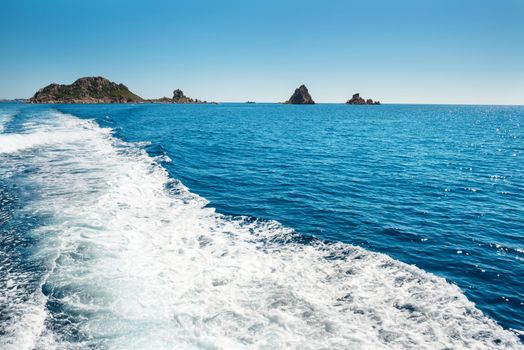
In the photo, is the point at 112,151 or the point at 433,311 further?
the point at 112,151

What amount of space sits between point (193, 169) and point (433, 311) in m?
21.9

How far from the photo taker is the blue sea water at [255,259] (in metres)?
8.01

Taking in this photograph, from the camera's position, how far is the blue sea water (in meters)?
8.01

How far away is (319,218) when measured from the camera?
16.2 m

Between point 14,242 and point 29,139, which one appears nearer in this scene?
point 14,242

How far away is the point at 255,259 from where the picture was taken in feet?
38.6

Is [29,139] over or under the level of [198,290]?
over

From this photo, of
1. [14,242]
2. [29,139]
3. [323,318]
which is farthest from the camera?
[29,139]

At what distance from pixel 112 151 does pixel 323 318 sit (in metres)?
30.3

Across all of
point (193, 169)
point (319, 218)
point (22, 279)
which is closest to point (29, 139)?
point (193, 169)

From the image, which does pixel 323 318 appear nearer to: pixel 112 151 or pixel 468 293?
pixel 468 293

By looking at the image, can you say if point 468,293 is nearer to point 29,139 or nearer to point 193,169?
point 193,169

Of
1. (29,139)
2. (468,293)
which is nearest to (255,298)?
(468,293)

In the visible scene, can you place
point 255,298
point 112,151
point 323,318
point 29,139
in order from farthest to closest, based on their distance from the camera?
1. point 29,139
2. point 112,151
3. point 255,298
4. point 323,318
